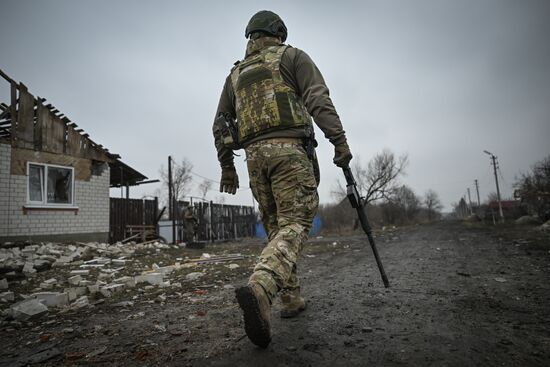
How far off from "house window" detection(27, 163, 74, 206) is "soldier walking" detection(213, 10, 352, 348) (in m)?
10.1

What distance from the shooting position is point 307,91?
2.07 meters

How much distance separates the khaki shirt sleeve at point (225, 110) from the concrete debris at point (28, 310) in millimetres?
2050

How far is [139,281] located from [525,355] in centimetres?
395

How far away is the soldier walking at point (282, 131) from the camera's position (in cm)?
186

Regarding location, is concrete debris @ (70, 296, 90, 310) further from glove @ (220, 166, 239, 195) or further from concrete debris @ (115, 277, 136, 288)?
glove @ (220, 166, 239, 195)

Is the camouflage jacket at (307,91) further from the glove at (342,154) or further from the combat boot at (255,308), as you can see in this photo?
the combat boot at (255,308)

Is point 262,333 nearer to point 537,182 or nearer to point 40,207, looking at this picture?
point 40,207

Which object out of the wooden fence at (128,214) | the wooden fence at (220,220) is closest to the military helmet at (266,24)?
the wooden fence at (220,220)

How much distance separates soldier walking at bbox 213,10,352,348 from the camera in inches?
73.4

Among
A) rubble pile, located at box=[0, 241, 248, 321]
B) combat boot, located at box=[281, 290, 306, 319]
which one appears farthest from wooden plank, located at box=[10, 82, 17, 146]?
combat boot, located at box=[281, 290, 306, 319]

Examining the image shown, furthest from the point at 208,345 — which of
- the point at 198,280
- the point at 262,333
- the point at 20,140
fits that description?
the point at 20,140

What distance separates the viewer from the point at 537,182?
733 inches

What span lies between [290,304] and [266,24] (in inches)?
82.9

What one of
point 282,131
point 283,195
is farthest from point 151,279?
point 282,131
